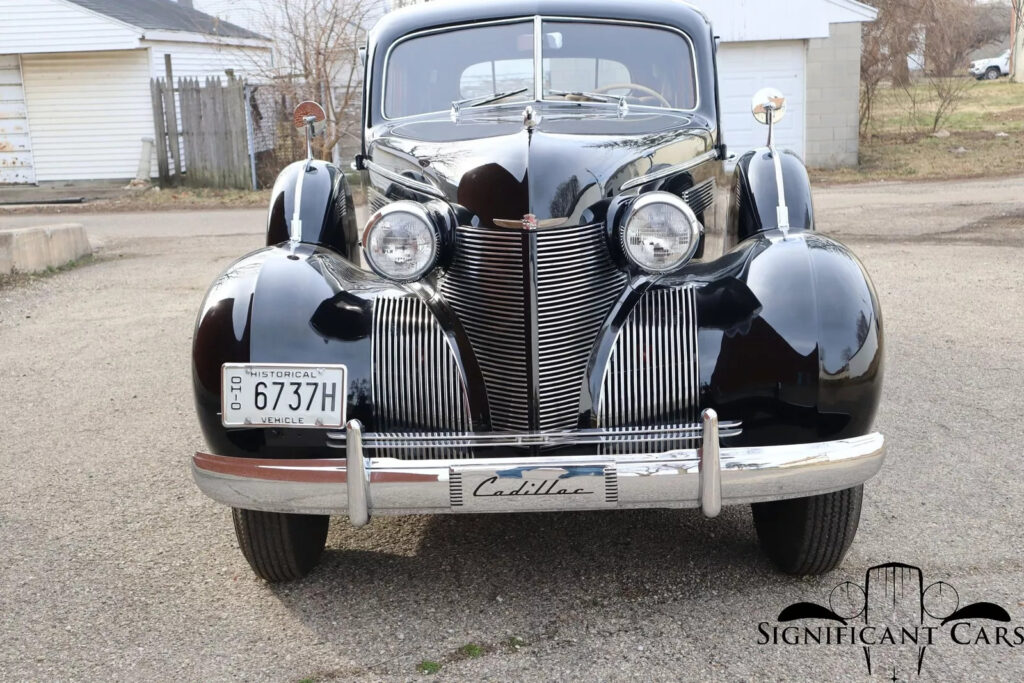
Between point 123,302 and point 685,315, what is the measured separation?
23.7ft

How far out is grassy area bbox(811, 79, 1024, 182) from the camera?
17.6 metres

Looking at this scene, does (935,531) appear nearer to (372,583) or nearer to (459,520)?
(459,520)

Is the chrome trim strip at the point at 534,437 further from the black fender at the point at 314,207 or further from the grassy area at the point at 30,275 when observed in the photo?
the grassy area at the point at 30,275

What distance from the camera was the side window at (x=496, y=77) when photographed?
434cm

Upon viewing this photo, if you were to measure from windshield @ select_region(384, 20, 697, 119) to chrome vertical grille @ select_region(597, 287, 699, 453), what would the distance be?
4.61 feet

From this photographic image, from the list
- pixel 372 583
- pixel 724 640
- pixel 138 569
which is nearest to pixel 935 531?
pixel 724 640

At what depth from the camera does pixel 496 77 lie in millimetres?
4434

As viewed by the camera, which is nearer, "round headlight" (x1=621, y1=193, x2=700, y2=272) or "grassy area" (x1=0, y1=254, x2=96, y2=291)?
"round headlight" (x1=621, y1=193, x2=700, y2=272)

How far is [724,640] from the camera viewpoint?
312 centimetres

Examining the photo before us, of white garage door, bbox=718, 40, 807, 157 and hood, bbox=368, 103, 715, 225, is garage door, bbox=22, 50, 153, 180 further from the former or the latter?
hood, bbox=368, 103, 715, 225

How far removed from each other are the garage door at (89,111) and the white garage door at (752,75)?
11062 mm

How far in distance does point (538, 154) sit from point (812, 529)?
1467 mm

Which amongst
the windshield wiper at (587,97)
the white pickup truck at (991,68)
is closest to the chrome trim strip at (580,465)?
the windshield wiper at (587,97)

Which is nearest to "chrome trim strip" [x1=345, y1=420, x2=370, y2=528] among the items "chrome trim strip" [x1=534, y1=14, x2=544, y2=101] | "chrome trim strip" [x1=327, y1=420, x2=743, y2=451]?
"chrome trim strip" [x1=327, y1=420, x2=743, y2=451]
